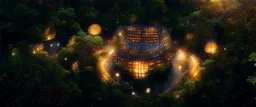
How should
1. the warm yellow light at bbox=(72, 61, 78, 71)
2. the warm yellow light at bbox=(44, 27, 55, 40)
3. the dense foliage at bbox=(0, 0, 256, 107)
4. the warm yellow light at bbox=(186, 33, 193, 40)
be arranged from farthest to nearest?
the warm yellow light at bbox=(186, 33, 193, 40) < the warm yellow light at bbox=(44, 27, 55, 40) < the warm yellow light at bbox=(72, 61, 78, 71) < the dense foliage at bbox=(0, 0, 256, 107)

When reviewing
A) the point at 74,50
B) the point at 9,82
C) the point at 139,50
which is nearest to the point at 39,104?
the point at 9,82

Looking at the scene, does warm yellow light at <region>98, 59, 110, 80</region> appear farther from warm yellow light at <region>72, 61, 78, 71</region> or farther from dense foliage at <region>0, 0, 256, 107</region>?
warm yellow light at <region>72, 61, 78, 71</region>

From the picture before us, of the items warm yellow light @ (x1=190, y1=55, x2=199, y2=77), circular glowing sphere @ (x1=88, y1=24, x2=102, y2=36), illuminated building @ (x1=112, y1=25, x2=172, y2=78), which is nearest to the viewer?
warm yellow light @ (x1=190, y1=55, x2=199, y2=77)

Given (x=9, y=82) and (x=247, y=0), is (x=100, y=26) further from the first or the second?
(x=247, y=0)

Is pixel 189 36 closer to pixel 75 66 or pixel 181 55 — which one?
pixel 181 55

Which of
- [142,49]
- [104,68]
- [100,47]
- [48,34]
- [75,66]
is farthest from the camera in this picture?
[142,49]

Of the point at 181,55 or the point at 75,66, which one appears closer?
the point at 75,66

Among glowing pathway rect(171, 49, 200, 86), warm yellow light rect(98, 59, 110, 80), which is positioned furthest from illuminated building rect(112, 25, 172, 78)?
warm yellow light rect(98, 59, 110, 80)

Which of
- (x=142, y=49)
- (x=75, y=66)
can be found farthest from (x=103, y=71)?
(x=142, y=49)
